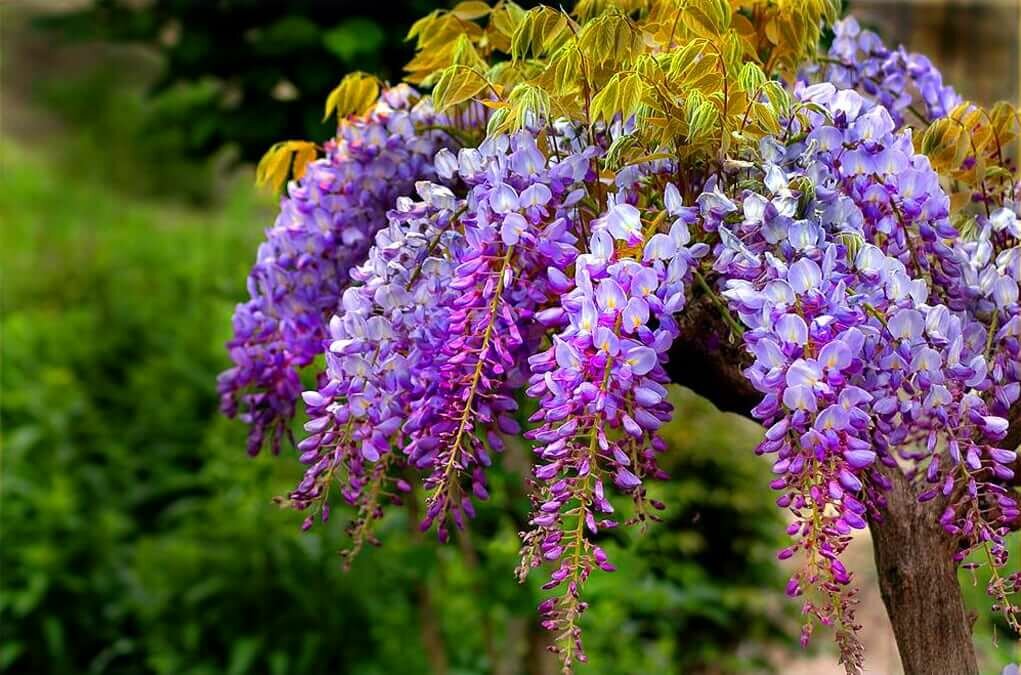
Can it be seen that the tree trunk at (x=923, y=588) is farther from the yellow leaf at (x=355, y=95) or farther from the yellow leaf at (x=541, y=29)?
the yellow leaf at (x=355, y=95)

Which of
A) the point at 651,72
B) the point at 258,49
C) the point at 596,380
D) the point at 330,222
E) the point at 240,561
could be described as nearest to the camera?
the point at 596,380

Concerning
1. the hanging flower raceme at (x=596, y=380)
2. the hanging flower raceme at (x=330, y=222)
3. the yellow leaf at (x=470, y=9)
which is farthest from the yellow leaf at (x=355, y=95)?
the hanging flower raceme at (x=596, y=380)

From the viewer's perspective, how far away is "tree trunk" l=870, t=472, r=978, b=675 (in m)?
1.32

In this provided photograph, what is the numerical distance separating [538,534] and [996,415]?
0.51 metres

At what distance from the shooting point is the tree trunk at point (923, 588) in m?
1.32

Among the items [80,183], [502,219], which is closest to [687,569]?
[502,219]

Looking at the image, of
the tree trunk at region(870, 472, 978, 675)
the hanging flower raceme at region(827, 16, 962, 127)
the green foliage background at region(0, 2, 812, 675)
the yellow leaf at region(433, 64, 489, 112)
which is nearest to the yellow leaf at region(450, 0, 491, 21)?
the yellow leaf at region(433, 64, 489, 112)

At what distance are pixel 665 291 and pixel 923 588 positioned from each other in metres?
0.47

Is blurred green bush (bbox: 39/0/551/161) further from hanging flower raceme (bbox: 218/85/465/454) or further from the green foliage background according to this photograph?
hanging flower raceme (bbox: 218/85/465/454)

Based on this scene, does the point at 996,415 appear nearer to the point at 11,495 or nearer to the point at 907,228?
the point at 907,228

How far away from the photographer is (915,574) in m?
1.32

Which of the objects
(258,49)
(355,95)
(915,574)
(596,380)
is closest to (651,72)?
(596,380)

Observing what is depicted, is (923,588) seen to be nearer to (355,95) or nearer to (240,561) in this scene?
(355,95)

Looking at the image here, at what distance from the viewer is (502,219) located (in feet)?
3.96
